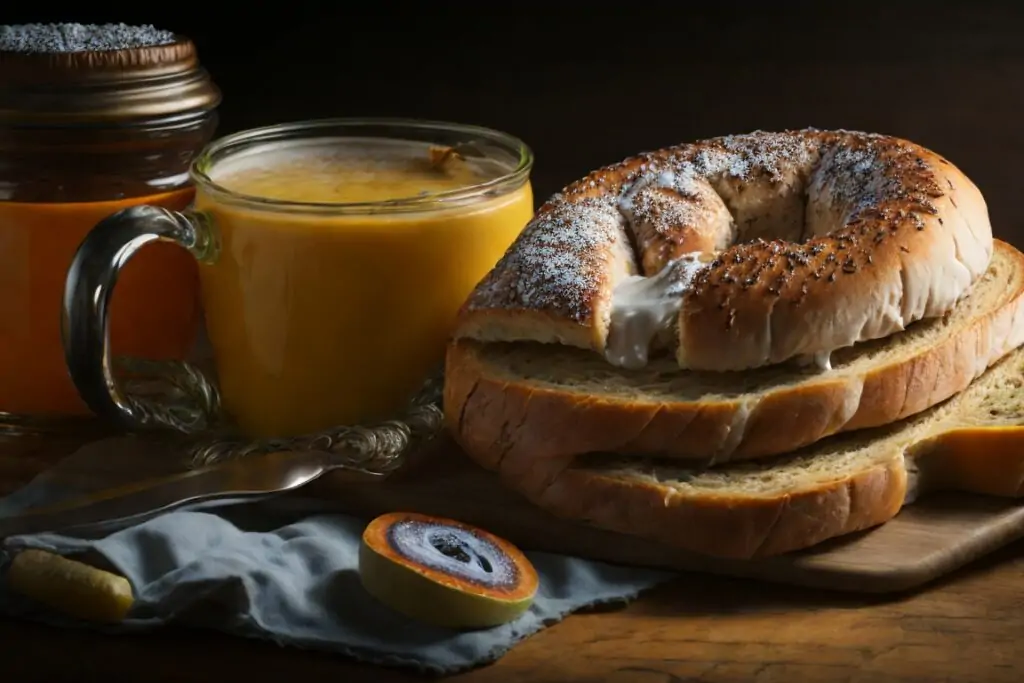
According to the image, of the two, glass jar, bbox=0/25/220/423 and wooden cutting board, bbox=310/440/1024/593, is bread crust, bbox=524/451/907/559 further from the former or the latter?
glass jar, bbox=0/25/220/423

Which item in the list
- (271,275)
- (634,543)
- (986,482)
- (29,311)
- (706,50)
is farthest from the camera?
(706,50)

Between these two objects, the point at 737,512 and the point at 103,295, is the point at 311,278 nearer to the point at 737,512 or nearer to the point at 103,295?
the point at 103,295

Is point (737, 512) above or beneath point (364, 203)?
beneath

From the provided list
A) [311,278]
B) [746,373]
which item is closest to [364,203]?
[311,278]

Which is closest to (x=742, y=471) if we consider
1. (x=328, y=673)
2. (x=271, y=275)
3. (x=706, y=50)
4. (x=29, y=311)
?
(x=328, y=673)

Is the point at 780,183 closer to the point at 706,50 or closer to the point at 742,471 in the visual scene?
the point at 742,471

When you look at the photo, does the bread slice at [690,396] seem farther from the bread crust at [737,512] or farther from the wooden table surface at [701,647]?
the wooden table surface at [701,647]
